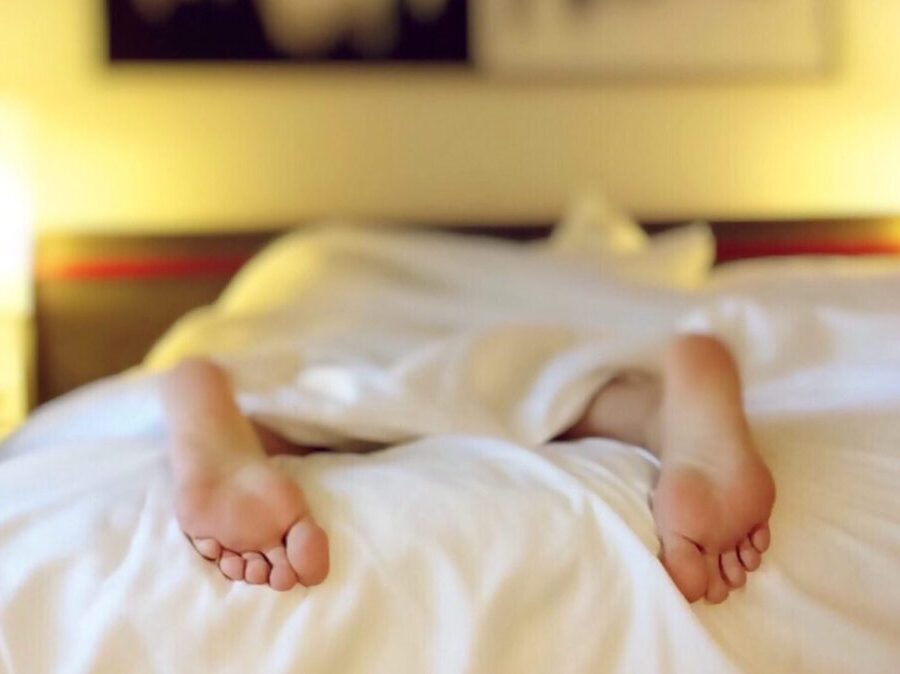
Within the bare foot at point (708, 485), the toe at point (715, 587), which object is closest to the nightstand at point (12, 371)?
the bare foot at point (708, 485)

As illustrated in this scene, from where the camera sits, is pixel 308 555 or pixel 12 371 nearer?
pixel 308 555

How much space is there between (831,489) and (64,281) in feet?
4.18

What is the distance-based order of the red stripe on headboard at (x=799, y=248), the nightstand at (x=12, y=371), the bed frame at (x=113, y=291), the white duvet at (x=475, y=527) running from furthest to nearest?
the red stripe on headboard at (x=799, y=248) < the bed frame at (x=113, y=291) < the nightstand at (x=12, y=371) < the white duvet at (x=475, y=527)

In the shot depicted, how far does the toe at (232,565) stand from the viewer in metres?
0.72

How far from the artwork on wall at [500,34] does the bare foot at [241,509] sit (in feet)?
3.57

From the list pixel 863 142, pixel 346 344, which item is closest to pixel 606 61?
pixel 863 142

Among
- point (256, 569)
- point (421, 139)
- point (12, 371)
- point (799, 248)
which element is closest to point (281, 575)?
point (256, 569)

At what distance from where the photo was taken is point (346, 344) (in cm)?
127

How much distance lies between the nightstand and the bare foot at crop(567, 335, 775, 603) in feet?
3.12

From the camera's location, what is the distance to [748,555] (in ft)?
2.48

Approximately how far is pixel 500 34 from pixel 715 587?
4.40ft

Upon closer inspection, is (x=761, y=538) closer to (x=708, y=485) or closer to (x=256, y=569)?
(x=708, y=485)

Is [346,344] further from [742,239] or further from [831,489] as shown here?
[742,239]

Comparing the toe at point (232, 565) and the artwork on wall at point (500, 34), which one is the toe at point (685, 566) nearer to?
the toe at point (232, 565)
